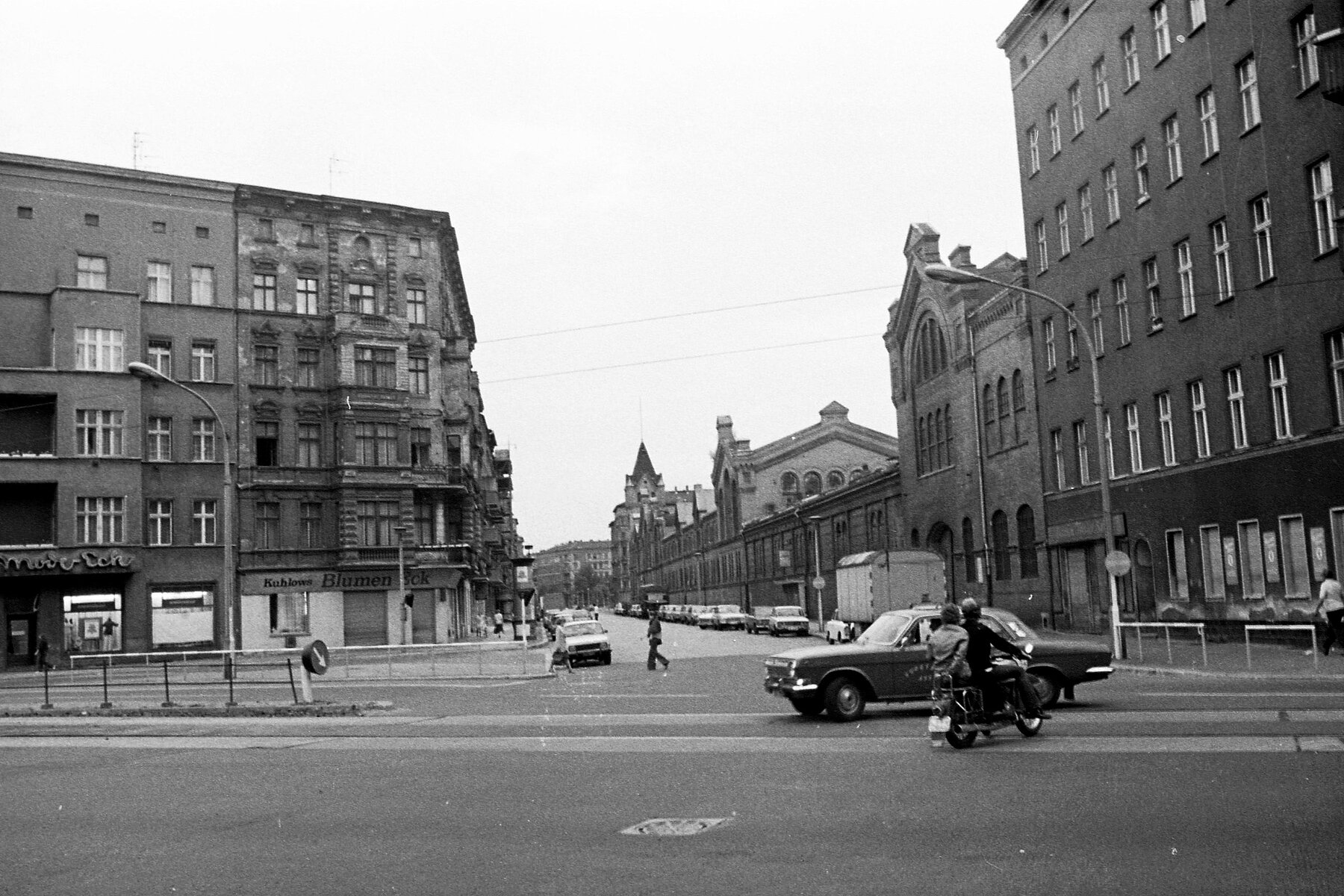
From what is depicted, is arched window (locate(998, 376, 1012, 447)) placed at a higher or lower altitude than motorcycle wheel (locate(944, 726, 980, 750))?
higher

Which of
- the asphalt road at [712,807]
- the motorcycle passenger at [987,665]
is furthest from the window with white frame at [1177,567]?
the motorcycle passenger at [987,665]

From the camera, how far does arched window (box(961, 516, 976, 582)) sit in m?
56.5

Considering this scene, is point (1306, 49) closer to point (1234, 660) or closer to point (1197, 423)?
point (1197, 423)

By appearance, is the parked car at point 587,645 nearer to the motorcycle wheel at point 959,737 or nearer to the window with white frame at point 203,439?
the window with white frame at point 203,439

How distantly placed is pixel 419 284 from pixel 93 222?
13254mm

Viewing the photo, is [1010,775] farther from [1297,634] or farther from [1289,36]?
[1289,36]

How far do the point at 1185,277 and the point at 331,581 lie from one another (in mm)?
34346

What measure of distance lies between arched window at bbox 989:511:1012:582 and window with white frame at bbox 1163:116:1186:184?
19.2m

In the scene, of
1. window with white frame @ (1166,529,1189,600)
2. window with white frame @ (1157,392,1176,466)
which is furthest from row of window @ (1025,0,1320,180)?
window with white frame @ (1166,529,1189,600)

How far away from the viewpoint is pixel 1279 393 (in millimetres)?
31000

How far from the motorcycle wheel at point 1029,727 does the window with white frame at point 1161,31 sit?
27.8 meters

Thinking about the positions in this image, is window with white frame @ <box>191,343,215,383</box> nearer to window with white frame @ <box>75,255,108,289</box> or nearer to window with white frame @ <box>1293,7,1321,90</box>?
window with white frame @ <box>75,255,108,289</box>

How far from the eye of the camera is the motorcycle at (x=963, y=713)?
13531mm

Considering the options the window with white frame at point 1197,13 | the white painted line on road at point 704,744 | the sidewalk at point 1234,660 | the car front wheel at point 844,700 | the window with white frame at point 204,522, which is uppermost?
the window with white frame at point 1197,13
